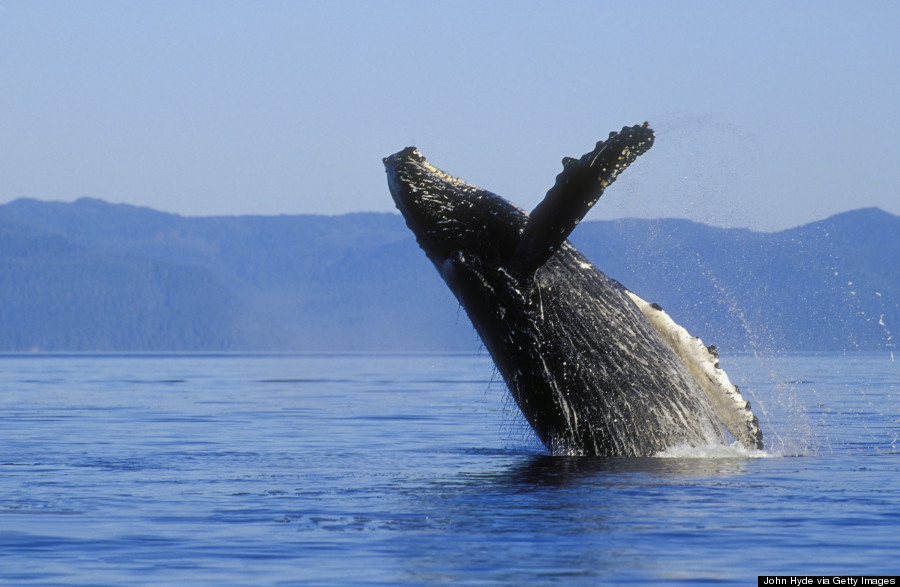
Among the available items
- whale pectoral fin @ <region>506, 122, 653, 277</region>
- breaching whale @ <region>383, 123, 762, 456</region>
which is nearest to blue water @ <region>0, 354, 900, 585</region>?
breaching whale @ <region>383, 123, 762, 456</region>

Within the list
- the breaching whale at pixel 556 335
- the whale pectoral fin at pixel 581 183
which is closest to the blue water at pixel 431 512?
the breaching whale at pixel 556 335

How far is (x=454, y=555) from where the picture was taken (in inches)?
289

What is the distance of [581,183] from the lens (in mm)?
10719

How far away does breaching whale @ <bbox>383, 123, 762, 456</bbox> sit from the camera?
1175 cm

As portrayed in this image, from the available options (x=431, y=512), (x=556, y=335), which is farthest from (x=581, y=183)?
(x=431, y=512)

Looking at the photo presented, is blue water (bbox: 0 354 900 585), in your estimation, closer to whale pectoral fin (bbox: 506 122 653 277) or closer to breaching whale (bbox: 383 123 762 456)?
breaching whale (bbox: 383 123 762 456)

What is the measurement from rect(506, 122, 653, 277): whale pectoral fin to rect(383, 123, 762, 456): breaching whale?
321mm

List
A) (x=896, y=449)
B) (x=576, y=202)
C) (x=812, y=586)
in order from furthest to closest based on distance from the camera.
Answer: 1. (x=896, y=449)
2. (x=576, y=202)
3. (x=812, y=586)

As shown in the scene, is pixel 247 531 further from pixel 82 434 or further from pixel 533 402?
pixel 82 434

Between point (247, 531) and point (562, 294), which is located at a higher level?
point (562, 294)

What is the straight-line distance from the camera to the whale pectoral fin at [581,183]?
34.9 feet

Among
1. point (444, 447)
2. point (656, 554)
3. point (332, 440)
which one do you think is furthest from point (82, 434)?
point (656, 554)

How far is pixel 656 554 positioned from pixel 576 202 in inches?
162

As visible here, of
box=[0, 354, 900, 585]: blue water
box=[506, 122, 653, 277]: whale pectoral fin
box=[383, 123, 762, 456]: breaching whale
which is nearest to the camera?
box=[0, 354, 900, 585]: blue water
